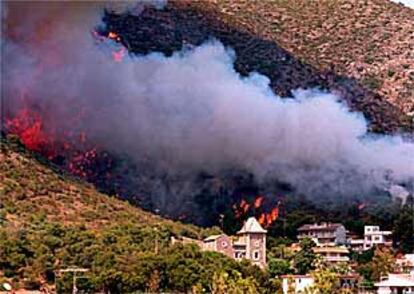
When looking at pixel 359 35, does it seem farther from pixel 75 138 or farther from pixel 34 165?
pixel 34 165

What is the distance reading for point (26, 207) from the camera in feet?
212

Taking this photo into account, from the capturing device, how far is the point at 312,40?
114 metres

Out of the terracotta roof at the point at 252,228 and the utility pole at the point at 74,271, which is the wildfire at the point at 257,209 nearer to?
the terracotta roof at the point at 252,228

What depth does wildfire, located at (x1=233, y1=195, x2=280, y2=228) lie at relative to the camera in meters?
73.2

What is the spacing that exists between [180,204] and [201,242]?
47.6 feet

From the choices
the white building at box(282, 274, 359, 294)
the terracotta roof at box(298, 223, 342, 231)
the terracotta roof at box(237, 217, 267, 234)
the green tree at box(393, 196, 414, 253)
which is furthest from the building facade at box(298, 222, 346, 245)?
the white building at box(282, 274, 359, 294)

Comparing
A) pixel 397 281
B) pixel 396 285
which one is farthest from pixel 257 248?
pixel 396 285

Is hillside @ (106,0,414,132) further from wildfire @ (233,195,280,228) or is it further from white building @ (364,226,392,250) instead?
white building @ (364,226,392,250)

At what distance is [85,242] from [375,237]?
20878 mm

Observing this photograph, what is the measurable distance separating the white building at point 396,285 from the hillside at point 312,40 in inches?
1598

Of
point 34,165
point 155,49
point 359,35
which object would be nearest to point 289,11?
point 359,35

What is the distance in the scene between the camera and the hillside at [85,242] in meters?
49.2

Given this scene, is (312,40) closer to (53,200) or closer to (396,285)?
(53,200)

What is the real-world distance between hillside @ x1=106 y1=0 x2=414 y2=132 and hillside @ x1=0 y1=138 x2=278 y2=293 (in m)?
26.5
